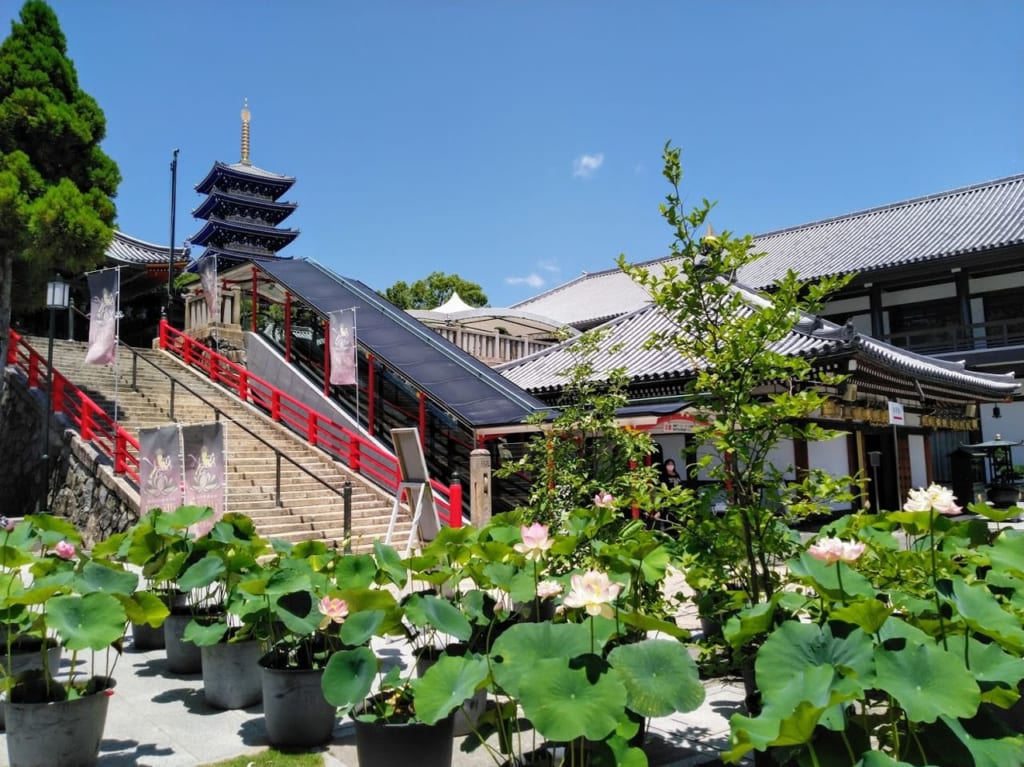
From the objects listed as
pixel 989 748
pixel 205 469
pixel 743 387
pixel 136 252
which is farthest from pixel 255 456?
pixel 136 252

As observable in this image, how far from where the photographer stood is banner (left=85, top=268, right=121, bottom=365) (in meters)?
11.2

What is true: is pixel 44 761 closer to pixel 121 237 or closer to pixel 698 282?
pixel 698 282

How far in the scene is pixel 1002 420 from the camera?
19375 mm

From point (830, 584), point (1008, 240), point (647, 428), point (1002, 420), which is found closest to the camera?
point (830, 584)

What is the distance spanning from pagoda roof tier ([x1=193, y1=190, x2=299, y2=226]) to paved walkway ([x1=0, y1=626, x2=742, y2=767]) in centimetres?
3305

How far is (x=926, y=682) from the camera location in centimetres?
201

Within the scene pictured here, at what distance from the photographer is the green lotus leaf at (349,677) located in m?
2.60

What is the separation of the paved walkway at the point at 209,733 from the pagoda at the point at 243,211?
31.5 meters

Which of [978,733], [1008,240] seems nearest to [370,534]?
[978,733]

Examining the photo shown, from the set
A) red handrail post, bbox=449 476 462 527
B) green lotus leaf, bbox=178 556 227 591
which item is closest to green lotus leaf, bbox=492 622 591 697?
green lotus leaf, bbox=178 556 227 591

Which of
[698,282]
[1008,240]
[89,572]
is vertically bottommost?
[89,572]

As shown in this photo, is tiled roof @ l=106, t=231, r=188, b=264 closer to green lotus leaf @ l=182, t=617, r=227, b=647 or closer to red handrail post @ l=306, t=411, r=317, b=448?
red handrail post @ l=306, t=411, r=317, b=448

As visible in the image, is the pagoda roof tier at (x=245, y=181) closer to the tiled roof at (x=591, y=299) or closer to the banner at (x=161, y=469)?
the tiled roof at (x=591, y=299)

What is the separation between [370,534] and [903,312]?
17599mm
